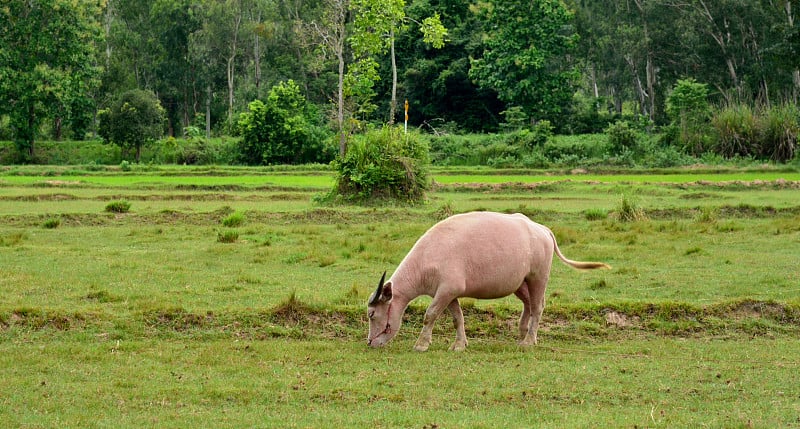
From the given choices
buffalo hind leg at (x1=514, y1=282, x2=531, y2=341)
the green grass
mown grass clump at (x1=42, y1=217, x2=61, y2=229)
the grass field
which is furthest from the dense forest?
the green grass

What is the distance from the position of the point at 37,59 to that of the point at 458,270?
47.4m

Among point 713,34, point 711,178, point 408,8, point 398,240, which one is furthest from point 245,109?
point 398,240

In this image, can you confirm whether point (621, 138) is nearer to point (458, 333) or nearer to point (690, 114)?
point (690, 114)

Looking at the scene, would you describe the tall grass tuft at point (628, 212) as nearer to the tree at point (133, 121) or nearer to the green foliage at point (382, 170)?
the green foliage at point (382, 170)

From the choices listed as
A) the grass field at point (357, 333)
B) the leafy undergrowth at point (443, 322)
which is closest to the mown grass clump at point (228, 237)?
the grass field at point (357, 333)

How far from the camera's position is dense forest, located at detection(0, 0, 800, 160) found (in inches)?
1964

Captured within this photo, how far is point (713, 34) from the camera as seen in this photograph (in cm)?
5500

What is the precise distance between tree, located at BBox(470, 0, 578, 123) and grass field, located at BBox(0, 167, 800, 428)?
31.2 metres

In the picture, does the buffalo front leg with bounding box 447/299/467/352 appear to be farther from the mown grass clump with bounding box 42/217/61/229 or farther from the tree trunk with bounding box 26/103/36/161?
the tree trunk with bounding box 26/103/36/161

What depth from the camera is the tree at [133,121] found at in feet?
159

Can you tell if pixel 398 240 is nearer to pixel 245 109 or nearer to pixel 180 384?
pixel 180 384

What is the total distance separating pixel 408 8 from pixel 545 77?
A: 916 cm

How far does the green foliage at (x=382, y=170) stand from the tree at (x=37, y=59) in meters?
29.8

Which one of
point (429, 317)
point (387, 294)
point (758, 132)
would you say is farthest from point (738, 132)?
point (387, 294)
